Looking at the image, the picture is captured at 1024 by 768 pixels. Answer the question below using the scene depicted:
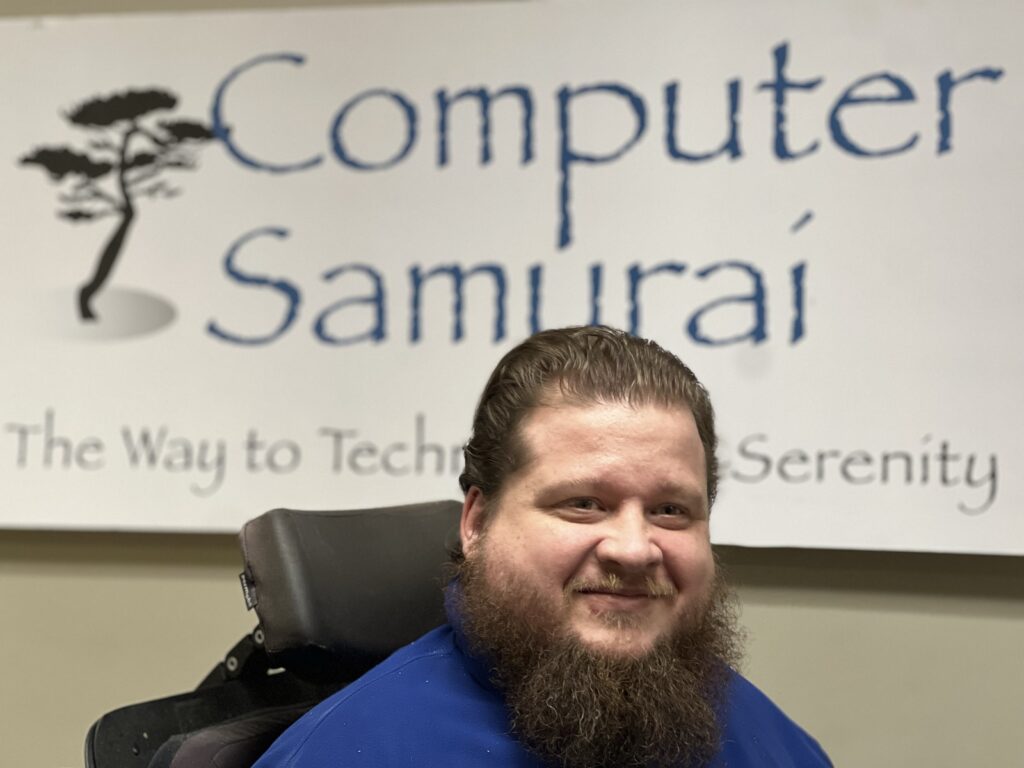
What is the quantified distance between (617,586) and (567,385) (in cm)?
21

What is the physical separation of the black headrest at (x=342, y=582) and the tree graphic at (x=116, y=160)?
3.33 feet

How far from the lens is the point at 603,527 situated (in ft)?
3.84

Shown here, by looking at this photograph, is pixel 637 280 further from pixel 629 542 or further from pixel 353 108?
pixel 629 542

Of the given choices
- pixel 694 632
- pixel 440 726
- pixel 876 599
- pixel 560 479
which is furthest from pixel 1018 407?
pixel 440 726

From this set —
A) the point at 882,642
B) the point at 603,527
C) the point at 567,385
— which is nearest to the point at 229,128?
the point at 567,385

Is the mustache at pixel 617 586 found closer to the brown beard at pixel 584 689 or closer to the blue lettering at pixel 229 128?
the brown beard at pixel 584 689

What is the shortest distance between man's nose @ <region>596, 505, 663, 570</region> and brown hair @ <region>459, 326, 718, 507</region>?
11cm

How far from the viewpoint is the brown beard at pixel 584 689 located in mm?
1158

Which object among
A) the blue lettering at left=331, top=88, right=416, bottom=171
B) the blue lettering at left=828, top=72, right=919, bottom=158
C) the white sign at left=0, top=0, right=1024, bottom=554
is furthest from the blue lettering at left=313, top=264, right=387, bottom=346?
the blue lettering at left=828, top=72, right=919, bottom=158

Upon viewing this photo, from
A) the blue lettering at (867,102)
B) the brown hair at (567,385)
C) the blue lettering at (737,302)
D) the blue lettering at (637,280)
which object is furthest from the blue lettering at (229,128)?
the brown hair at (567,385)

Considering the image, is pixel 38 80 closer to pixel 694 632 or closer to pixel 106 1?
pixel 106 1

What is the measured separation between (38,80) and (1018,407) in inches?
72.5

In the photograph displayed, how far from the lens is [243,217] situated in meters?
2.19

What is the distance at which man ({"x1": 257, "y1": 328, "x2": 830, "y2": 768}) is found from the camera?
116 cm
